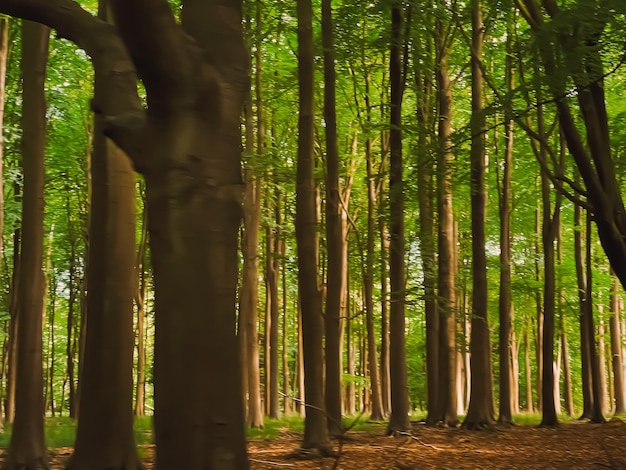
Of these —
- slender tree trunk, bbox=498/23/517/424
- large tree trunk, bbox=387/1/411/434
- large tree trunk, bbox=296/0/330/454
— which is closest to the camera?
large tree trunk, bbox=296/0/330/454

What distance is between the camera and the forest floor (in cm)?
837

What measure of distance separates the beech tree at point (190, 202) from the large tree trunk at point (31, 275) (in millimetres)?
5345

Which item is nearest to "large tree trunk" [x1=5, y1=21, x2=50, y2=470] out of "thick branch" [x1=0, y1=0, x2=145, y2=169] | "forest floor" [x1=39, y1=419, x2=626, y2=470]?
"forest floor" [x1=39, y1=419, x2=626, y2=470]

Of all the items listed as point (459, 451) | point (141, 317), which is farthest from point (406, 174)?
point (141, 317)

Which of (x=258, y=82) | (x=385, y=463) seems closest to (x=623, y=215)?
(x=385, y=463)

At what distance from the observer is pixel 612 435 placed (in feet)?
39.1

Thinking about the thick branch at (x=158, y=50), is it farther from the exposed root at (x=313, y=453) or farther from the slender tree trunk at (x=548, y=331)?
the slender tree trunk at (x=548, y=331)

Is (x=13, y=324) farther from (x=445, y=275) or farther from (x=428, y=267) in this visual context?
(x=445, y=275)

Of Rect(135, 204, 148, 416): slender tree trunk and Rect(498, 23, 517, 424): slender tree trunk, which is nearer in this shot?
Rect(498, 23, 517, 424): slender tree trunk

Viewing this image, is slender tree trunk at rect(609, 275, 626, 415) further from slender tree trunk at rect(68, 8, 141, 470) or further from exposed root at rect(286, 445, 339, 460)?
slender tree trunk at rect(68, 8, 141, 470)

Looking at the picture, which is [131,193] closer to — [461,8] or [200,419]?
[200,419]

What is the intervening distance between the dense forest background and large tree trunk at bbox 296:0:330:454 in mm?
29

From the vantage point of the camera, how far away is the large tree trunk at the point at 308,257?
8.89m

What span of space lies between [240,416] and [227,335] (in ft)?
1.16
